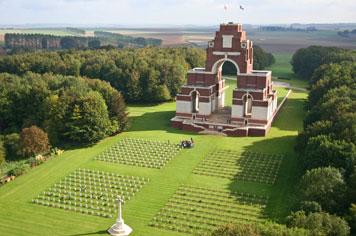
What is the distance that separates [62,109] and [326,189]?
3936cm

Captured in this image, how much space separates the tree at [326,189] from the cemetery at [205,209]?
5477mm

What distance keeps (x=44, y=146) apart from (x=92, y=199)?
633 inches

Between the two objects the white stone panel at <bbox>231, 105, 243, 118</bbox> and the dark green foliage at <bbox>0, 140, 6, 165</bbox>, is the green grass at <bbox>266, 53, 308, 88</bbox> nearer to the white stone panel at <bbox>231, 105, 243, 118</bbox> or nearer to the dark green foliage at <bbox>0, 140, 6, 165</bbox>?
the white stone panel at <bbox>231, 105, 243, 118</bbox>

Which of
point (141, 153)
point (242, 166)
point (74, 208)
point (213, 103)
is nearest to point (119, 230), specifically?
point (74, 208)

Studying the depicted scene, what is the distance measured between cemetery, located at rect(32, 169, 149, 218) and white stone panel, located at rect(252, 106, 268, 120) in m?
26.2

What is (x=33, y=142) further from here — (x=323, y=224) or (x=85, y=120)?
(x=323, y=224)

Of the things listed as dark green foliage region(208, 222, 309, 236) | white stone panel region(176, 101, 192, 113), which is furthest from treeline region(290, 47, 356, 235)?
white stone panel region(176, 101, 192, 113)

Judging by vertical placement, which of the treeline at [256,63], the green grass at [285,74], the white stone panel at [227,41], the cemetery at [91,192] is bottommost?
the cemetery at [91,192]

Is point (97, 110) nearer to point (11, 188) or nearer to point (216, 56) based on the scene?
point (11, 188)

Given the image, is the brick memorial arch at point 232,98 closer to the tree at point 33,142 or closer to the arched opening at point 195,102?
the arched opening at point 195,102

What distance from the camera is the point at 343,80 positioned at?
71.8m

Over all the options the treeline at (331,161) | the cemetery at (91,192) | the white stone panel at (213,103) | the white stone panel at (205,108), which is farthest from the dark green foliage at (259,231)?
the white stone panel at (213,103)

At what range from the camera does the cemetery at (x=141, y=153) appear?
5288 cm

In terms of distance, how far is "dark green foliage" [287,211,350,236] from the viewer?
89.1 feet
